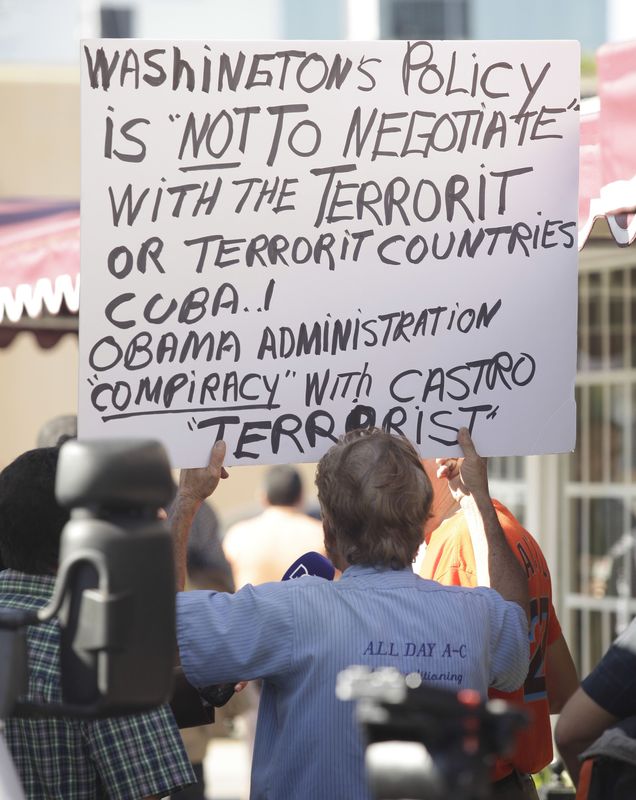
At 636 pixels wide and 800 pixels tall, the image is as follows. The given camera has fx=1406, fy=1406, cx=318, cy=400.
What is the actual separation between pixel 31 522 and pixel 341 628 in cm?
66

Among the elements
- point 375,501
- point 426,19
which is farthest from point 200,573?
point 426,19

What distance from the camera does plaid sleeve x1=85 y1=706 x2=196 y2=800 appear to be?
9.18 feet

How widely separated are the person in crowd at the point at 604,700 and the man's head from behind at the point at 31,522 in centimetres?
117

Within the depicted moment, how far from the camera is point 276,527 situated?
24.7 feet

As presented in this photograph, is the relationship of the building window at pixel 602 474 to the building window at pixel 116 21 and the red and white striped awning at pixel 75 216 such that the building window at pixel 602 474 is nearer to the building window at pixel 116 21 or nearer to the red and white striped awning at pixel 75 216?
the red and white striped awning at pixel 75 216

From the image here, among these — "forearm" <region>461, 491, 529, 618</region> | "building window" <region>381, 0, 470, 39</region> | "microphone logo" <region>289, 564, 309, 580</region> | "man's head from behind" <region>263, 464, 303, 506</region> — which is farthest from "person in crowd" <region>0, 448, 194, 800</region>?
"building window" <region>381, 0, 470, 39</region>

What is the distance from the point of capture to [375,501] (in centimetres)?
280

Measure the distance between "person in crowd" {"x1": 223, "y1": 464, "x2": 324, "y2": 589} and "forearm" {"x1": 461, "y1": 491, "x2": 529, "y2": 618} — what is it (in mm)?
4147

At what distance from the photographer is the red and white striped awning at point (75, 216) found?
327 centimetres

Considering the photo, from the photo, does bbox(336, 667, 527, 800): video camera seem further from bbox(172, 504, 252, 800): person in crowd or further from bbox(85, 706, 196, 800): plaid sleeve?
bbox(172, 504, 252, 800): person in crowd

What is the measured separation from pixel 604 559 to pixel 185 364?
5.17m

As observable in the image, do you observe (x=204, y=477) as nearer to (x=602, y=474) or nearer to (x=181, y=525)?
(x=181, y=525)

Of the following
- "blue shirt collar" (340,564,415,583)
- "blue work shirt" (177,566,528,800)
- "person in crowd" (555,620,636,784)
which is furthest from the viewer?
"person in crowd" (555,620,636,784)

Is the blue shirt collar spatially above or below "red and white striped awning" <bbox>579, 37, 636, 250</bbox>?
below
